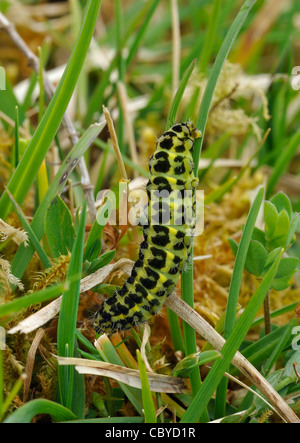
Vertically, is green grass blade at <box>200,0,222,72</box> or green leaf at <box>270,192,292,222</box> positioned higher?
green grass blade at <box>200,0,222,72</box>

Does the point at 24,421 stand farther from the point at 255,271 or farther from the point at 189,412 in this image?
the point at 255,271

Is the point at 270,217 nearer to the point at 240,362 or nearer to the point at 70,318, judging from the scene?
the point at 240,362

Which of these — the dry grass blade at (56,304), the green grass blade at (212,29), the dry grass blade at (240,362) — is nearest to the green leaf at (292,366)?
the dry grass blade at (240,362)

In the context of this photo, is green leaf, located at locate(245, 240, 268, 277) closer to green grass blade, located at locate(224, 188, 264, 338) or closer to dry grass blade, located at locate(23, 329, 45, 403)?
green grass blade, located at locate(224, 188, 264, 338)

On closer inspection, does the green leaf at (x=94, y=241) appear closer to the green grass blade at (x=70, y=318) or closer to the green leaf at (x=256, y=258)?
the green grass blade at (x=70, y=318)

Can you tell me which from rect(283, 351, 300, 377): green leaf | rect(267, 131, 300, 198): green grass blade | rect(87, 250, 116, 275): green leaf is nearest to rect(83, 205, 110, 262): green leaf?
rect(87, 250, 116, 275): green leaf

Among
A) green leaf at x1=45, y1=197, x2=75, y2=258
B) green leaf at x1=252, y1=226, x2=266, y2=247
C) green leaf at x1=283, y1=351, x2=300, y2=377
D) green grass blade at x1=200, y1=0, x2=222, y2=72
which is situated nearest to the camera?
green leaf at x1=283, y1=351, x2=300, y2=377

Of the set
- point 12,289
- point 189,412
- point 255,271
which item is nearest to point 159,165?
point 255,271

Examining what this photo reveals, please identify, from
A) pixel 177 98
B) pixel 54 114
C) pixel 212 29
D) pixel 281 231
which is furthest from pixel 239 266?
pixel 212 29
